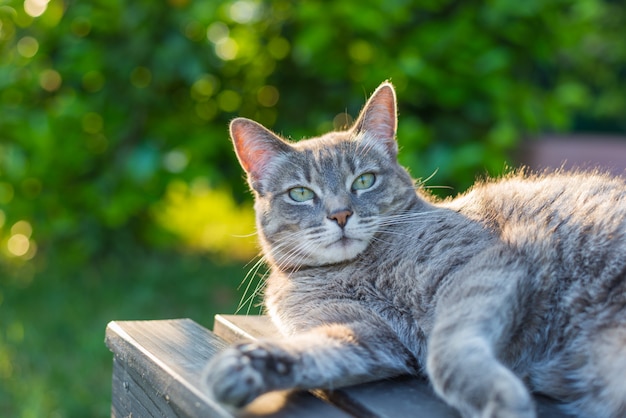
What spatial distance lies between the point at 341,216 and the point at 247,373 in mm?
789

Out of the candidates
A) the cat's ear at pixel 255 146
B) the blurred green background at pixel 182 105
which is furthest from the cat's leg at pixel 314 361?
the blurred green background at pixel 182 105

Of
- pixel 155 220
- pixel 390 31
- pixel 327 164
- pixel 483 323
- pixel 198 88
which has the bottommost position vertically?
pixel 155 220

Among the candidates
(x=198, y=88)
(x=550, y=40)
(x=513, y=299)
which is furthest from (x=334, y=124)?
(x=513, y=299)

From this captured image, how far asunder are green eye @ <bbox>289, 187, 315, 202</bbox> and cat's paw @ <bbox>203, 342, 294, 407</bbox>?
0.81m

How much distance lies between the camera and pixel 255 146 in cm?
227

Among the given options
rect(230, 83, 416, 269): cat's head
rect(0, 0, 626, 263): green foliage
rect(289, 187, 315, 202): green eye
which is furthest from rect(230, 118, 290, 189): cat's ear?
rect(0, 0, 626, 263): green foliage

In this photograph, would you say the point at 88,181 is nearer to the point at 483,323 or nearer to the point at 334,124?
the point at 334,124

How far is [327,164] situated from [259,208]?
282 mm

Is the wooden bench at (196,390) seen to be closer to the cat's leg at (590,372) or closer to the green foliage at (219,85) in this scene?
the cat's leg at (590,372)

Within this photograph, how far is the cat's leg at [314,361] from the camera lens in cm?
127

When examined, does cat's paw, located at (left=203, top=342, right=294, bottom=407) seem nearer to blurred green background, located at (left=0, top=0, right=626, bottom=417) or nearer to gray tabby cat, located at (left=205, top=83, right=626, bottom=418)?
gray tabby cat, located at (left=205, top=83, right=626, bottom=418)

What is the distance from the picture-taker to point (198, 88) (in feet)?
15.2

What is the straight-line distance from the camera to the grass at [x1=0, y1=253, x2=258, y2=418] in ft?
10.3

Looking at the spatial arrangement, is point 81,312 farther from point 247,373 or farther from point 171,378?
point 247,373
